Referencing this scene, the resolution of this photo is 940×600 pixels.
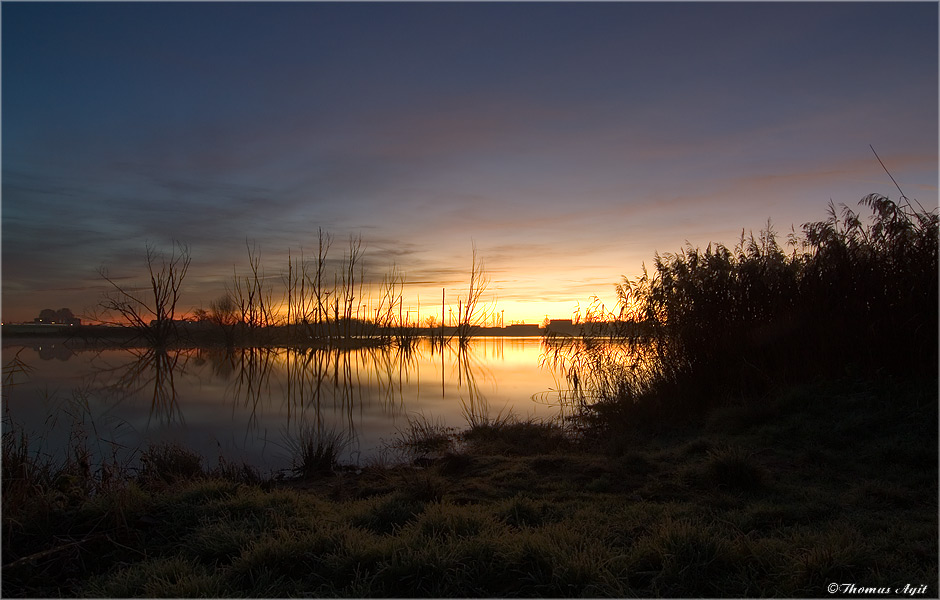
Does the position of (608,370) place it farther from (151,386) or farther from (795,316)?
(151,386)

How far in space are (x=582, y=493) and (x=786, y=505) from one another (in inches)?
59.8

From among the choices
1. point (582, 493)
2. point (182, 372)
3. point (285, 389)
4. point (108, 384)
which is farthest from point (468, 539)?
point (182, 372)

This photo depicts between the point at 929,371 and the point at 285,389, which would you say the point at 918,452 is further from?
the point at 285,389

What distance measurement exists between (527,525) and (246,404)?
920cm

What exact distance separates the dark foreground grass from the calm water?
1.89 meters

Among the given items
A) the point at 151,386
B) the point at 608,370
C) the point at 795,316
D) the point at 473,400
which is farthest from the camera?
the point at 151,386

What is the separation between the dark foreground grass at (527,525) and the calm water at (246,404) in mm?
1888

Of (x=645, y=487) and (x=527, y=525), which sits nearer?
(x=527, y=525)

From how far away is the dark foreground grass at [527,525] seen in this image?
2777 millimetres

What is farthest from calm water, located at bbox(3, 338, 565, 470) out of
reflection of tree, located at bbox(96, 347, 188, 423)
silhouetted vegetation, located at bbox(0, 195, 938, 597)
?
silhouetted vegetation, located at bbox(0, 195, 938, 597)

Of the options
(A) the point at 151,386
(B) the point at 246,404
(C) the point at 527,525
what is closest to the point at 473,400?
(B) the point at 246,404

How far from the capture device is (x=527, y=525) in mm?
3652

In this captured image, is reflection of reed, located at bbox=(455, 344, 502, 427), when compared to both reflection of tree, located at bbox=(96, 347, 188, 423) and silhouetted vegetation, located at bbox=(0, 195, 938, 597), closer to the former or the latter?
silhouetted vegetation, located at bbox=(0, 195, 938, 597)

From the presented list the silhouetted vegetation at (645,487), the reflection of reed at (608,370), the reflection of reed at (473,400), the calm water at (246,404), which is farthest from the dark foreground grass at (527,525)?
the reflection of reed at (608,370)
